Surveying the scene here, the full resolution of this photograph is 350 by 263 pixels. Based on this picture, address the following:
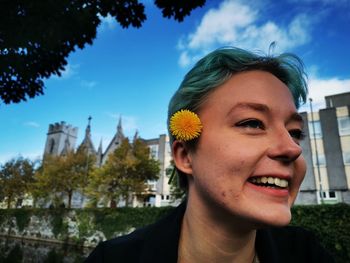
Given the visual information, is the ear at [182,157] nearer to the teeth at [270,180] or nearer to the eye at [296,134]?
the teeth at [270,180]

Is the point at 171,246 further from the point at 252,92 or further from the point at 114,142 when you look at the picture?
the point at 114,142

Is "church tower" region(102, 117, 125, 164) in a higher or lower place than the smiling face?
higher

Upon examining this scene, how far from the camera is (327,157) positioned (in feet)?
99.0

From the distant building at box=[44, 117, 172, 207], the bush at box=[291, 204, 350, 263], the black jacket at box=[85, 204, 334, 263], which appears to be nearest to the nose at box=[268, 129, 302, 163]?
the black jacket at box=[85, 204, 334, 263]

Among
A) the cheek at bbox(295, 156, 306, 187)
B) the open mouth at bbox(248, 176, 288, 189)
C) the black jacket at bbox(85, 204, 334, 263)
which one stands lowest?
the black jacket at bbox(85, 204, 334, 263)

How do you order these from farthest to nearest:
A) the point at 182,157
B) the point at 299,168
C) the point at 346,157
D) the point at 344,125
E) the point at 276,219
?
the point at 344,125
the point at 346,157
the point at 182,157
the point at 299,168
the point at 276,219

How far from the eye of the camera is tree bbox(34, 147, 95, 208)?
31938 mm

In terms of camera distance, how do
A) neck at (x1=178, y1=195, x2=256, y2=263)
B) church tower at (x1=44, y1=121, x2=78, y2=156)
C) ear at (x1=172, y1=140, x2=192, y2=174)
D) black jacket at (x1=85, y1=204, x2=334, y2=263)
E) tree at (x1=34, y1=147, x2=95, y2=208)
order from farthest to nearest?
church tower at (x1=44, y1=121, x2=78, y2=156) < tree at (x1=34, y1=147, x2=95, y2=208) < ear at (x1=172, y1=140, x2=192, y2=174) < black jacket at (x1=85, y1=204, x2=334, y2=263) < neck at (x1=178, y1=195, x2=256, y2=263)

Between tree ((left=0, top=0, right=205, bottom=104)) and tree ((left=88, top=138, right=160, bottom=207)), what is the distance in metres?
21.9

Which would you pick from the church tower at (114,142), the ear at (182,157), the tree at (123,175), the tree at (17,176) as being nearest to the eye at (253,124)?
the ear at (182,157)

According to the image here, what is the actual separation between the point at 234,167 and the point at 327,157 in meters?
33.7

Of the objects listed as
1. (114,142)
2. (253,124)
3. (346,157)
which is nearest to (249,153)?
(253,124)

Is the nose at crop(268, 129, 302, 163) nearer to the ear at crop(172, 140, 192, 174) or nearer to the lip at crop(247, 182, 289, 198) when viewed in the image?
the lip at crop(247, 182, 289, 198)

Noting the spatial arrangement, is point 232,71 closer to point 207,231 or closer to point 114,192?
point 207,231
